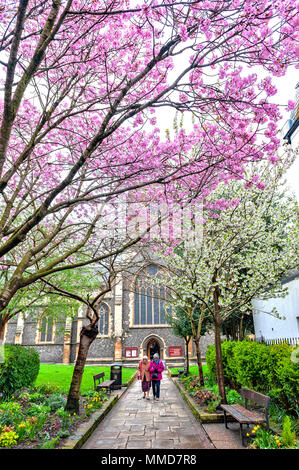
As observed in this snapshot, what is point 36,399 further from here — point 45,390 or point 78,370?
point 78,370

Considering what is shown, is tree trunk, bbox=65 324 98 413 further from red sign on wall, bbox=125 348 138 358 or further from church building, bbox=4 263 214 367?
red sign on wall, bbox=125 348 138 358

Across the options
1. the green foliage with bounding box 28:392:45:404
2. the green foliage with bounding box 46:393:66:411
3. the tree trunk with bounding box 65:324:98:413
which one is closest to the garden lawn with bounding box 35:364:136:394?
the green foliage with bounding box 28:392:45:404

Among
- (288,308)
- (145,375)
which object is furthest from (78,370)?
(288,308)

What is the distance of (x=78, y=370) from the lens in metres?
7.48

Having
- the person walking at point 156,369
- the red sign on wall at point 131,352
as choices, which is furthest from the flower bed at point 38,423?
the red sign on wall at point 131,352

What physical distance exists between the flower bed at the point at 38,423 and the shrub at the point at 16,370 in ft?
2.24

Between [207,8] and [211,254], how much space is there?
21.4 feet

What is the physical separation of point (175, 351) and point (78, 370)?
60.5 ft

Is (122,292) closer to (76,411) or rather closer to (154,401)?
(154,401)

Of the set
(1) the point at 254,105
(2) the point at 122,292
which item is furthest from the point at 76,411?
(2) the point at 122,292

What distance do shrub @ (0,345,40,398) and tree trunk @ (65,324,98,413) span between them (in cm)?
310

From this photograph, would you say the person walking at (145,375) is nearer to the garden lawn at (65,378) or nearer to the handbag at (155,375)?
the handbag at (155,375)

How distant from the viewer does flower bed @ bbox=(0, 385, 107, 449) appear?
487cm

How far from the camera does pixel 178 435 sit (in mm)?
5953
